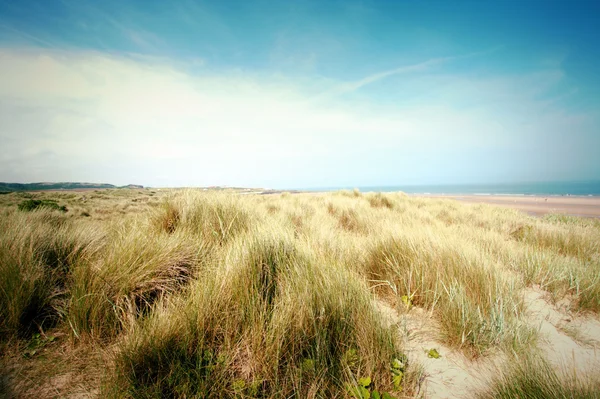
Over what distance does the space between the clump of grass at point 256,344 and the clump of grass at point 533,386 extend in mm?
592

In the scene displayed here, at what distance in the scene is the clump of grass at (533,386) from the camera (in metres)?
1.20

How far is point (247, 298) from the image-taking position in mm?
1764

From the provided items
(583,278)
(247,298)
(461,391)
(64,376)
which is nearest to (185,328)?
(247,298)

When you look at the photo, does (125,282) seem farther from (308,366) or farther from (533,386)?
(533,386)

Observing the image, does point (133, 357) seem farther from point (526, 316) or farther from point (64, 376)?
point (526, 316)

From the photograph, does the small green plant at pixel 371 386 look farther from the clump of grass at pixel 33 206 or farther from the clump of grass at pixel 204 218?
the clump of grass at pixel 33 206

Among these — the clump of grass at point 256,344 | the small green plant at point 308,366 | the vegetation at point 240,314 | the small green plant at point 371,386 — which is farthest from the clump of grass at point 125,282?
the small green plant at point 371,386

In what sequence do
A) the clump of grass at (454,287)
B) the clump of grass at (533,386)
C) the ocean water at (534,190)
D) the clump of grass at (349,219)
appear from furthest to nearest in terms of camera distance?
the ocean water at (534,190) → the clump of grass at (349,219) → the clump of grass at (454,287) → the clump of grass at (533,386)

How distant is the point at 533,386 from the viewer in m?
1.26

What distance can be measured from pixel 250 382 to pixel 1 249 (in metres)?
2.70

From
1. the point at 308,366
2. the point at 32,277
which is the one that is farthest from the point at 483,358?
the point at 32,277

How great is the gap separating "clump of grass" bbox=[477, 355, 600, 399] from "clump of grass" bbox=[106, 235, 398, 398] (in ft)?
1.94

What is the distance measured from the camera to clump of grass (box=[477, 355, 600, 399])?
1.20 meters

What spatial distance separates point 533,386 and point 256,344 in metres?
1.58
